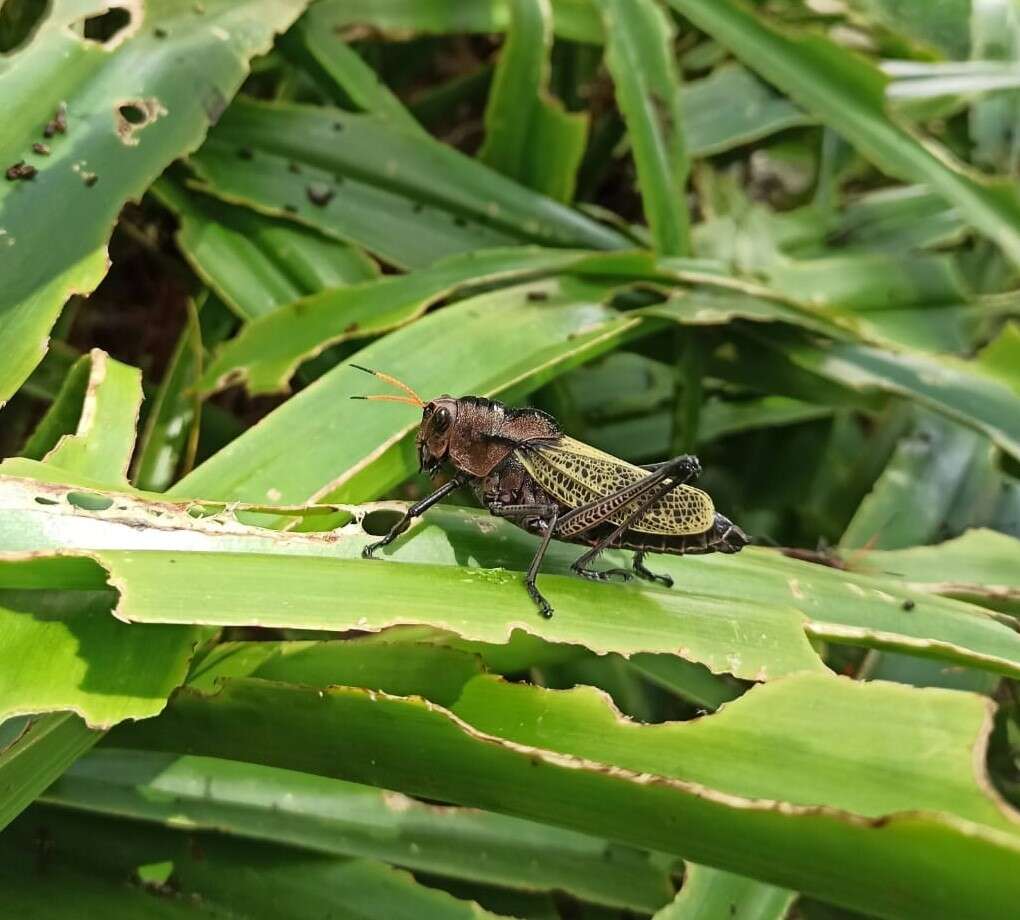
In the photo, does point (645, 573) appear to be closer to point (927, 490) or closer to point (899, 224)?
point (927, 490)

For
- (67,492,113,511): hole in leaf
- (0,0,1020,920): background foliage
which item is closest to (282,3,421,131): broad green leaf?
(0,0,1020,920): background foliage

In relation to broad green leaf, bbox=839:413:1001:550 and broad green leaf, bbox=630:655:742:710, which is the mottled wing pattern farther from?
broad green leaf, bbox=839:413:1001:550

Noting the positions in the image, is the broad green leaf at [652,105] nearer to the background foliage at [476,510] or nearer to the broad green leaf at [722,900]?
the background foliage at [476,510]

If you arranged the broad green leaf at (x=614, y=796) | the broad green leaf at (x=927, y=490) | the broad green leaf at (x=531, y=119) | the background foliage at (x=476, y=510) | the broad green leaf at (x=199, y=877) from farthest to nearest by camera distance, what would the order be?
the broad green leaf at (x=531, y=119), the broad green leaf at (x=927, y=490), the broad green leaf at (x=199, y=877), the background foliage at (x=476, y=510), the broad green leaf at (x=614, y=796)

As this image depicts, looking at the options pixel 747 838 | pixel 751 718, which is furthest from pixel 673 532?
pixel 747 838

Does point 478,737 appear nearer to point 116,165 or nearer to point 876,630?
point 876,630

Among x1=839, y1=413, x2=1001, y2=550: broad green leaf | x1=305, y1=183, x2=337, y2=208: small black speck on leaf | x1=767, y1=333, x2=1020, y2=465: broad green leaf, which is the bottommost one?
x1=839, y1=413, x2=1001, y2=550: broad green leaf

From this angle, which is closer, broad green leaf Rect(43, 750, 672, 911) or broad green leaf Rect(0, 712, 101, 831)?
broad green leaf Rect(0, 712, 101, 831)

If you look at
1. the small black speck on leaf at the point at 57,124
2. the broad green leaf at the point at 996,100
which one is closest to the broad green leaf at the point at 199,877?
the small black speck on leaf at the point at 57,124
